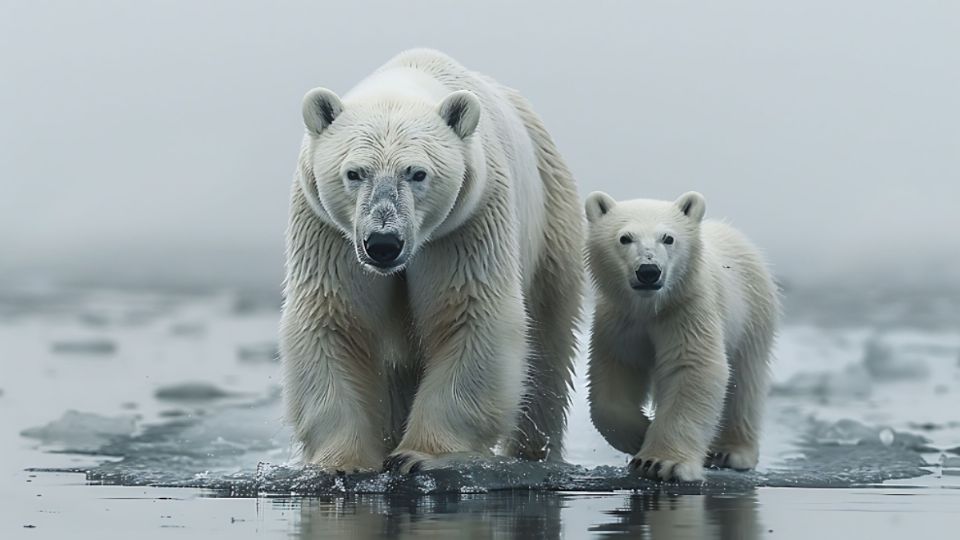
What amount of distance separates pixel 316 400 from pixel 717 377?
2.43 metres

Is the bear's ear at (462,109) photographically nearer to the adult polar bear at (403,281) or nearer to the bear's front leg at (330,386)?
the adult polar bear at (403,281)

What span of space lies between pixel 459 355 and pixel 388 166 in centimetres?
114

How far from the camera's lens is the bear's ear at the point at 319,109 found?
9.19 metres

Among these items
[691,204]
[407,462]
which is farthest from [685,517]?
[691,204]

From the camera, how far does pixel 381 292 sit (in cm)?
960

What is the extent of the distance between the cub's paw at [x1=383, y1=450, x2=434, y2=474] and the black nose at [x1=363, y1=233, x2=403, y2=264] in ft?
3.51

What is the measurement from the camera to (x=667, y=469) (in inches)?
402

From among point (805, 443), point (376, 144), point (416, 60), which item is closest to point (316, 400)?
point (376, 144)

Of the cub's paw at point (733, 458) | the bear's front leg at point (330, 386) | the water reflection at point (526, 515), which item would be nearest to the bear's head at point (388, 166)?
the bear's front leg at point (330, 386)

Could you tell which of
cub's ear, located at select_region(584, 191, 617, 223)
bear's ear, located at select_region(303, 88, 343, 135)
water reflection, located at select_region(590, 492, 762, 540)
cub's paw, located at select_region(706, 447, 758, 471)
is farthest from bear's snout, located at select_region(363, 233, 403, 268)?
cub's paw, located at select_region(706, 447, 758, 471)

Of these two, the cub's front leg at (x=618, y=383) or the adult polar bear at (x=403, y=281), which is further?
the cub's front leg at (x=618, y=383)

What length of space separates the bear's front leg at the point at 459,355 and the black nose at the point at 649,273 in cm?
98

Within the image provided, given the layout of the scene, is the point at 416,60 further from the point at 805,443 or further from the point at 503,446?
the point at 805,443

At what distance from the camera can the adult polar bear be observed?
29.5 ft
